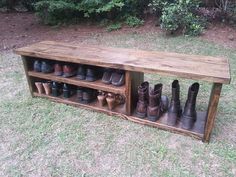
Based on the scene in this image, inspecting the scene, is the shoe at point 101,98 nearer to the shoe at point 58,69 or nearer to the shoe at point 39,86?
the shoe at point 58,69

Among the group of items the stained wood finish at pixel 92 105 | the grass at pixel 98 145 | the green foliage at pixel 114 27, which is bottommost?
the grass at pixel 98 145

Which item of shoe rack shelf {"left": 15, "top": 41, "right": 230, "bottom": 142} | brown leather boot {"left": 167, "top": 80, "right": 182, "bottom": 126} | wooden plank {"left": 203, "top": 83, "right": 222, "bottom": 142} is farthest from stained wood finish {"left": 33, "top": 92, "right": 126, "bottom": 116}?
wooden plank {"left": 203, "top": 83, "right": 222, "bottom": 142}

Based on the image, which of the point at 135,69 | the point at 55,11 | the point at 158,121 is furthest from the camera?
the point at 55,11

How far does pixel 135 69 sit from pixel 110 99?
465mm

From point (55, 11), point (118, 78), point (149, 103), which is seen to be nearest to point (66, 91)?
point (118, 78)

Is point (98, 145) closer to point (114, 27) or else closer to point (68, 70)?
point (68, 70)

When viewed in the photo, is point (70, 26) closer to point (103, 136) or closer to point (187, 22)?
point (187, 22)

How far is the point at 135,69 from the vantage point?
1725mm

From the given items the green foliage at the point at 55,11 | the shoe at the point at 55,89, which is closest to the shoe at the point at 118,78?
the shoe at the point at 55,89

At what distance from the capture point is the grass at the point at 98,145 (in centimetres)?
156

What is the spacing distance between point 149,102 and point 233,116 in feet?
2.59

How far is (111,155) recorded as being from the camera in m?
1.68

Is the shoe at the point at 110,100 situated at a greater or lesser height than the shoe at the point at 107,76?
lesser

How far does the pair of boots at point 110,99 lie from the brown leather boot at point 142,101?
0.81 ft
